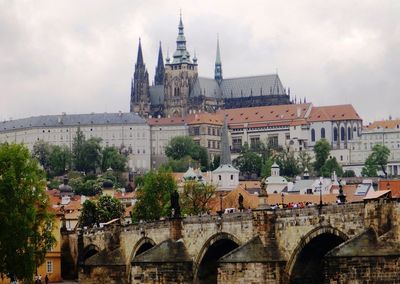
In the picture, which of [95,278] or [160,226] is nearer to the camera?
[160,226]

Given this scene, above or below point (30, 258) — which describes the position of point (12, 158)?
above

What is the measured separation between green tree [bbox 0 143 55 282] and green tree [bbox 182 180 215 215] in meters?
36.8

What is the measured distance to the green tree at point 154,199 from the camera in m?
110

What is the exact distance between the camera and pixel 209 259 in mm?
66688

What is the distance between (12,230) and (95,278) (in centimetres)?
1246

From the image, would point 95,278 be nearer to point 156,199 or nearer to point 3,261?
point 3,261

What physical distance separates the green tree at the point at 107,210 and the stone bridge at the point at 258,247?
32.4 m

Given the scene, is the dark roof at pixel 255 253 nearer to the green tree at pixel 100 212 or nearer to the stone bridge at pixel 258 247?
the stone bridge at pixel 258 247

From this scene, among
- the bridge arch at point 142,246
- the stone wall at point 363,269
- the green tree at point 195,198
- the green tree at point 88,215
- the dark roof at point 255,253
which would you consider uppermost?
the green tree at point 195,198

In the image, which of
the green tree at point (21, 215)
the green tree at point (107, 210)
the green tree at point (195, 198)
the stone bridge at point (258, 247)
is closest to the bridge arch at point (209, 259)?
the stone bridge at point (258, 247)

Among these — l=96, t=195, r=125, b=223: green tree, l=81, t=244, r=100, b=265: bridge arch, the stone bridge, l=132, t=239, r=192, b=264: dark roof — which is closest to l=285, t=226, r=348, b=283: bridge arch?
the stone bridge

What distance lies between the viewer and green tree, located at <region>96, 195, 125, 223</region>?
114 m

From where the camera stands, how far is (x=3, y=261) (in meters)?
66.9

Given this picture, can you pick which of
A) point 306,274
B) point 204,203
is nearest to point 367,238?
point 306,274
